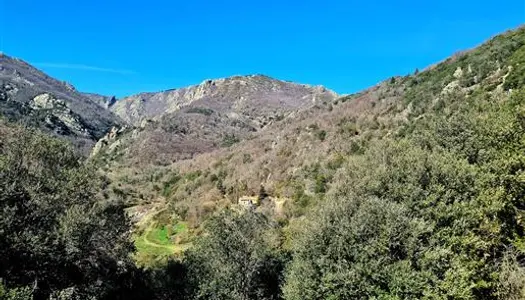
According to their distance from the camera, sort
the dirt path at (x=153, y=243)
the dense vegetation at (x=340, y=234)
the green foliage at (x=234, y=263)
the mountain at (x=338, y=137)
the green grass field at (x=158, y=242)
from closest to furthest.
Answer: the dense vegetation at (x=340, y=234) → the green foliage at (x=234, y=263) → the mountain at (x=338, y=137) → the green grass field at (x=158, y=242) → the dirt path at (x=153, y=243)

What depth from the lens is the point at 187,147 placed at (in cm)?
19562

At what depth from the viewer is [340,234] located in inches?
1121

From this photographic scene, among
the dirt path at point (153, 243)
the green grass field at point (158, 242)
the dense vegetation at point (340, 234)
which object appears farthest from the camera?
the dirt path at point (153, 243)

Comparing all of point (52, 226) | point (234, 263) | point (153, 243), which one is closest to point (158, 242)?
point (153, 243)

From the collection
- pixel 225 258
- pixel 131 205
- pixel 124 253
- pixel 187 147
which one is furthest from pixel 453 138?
pixel 187 147

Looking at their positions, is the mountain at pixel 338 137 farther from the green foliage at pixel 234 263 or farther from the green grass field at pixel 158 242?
the green foliage at pixel 234 263

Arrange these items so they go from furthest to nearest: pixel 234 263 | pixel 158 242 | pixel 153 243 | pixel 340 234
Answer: pixel 158 242 → pixel 153 243 → pixel 234 263 → pixel 340 234

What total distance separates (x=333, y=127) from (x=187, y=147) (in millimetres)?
117952

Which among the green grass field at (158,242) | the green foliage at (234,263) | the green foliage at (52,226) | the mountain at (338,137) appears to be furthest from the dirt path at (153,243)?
the green foliage at (234,263)

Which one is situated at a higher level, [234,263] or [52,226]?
[52,226]

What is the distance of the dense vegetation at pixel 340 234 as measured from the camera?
83.6ft

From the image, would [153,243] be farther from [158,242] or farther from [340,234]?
[340,234]

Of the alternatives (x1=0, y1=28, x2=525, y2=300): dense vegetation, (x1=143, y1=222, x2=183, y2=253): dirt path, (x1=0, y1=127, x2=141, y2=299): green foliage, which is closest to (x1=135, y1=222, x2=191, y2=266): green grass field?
(x1=143, y1=222, x2=183, y2=253): dirt path

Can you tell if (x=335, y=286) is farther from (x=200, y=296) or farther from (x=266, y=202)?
(x=266, y=202)
